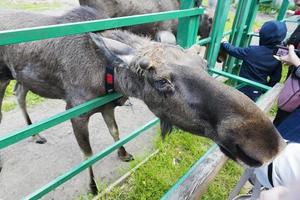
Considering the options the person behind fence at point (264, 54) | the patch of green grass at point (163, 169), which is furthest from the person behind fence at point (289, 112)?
the patch of green grass at point (163, 169)

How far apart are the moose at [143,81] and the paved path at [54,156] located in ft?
1.24

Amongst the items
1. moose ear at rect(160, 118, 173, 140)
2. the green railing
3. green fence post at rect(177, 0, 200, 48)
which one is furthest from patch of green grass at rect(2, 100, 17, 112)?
moose ear at rect(160, 118, 173, 140)

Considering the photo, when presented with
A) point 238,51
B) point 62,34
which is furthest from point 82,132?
point 238,51

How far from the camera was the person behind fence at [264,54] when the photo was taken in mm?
4090

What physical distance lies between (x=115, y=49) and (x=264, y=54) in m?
2.64

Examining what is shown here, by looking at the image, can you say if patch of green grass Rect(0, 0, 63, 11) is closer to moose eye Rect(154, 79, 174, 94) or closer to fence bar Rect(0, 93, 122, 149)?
fence bar Rect(0, 93, 122, 149)

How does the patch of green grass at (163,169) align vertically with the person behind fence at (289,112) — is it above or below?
below

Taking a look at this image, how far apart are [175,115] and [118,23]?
2.70 feet

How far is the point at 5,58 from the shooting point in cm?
321

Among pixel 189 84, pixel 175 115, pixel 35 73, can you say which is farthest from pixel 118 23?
pixel 35 73

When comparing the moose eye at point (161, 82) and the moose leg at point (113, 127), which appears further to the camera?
the moose leg at point (113, 127)

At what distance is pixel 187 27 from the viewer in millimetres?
3275

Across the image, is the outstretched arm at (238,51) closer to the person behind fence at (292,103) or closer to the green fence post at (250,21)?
the person behind fence at (292,103)

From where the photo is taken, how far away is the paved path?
3.46 meters
